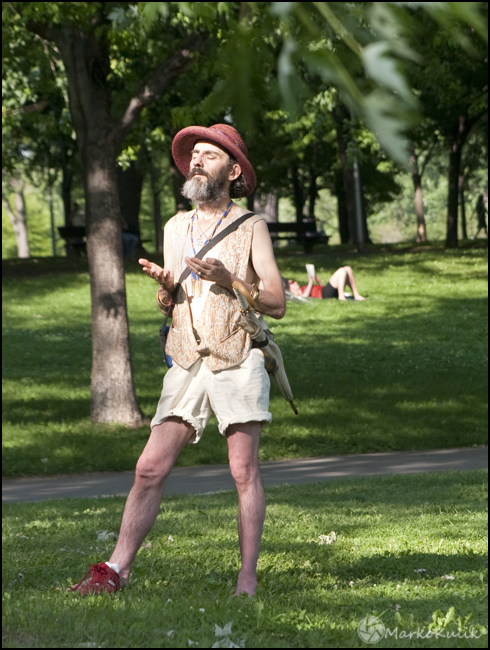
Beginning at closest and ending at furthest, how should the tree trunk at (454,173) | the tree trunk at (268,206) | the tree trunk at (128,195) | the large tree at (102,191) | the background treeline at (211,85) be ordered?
1. the background treeline at (211,85)
2. the large tree at (102,191)
3. the tree trunk at (128,195)
4. the tree trunk at (454,173)
5. the tree trunk at (268,206)

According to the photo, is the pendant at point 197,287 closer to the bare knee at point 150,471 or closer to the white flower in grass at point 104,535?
the bare knee at point 150,471

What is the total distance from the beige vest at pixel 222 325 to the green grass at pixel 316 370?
22.2 ft

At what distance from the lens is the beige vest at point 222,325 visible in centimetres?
444

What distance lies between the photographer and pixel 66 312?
831 inches

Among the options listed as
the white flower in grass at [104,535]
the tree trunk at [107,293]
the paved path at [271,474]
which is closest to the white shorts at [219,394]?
the white flower in grass at [104,535]

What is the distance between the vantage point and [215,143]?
4.55 m

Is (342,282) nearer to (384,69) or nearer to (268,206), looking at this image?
(384,69)

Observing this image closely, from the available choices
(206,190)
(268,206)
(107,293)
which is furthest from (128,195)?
(206,190)

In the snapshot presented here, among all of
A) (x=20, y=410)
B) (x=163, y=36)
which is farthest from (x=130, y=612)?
(x=163, y=36)

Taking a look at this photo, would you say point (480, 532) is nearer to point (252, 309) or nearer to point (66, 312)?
point (252, 309)

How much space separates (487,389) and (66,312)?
33.0 feet

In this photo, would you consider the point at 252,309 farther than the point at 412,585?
No

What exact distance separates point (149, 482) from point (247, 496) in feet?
1.51

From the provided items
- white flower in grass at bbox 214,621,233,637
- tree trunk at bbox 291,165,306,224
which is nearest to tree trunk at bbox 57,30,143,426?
white flower in grass at bbox 214,621,233,637
